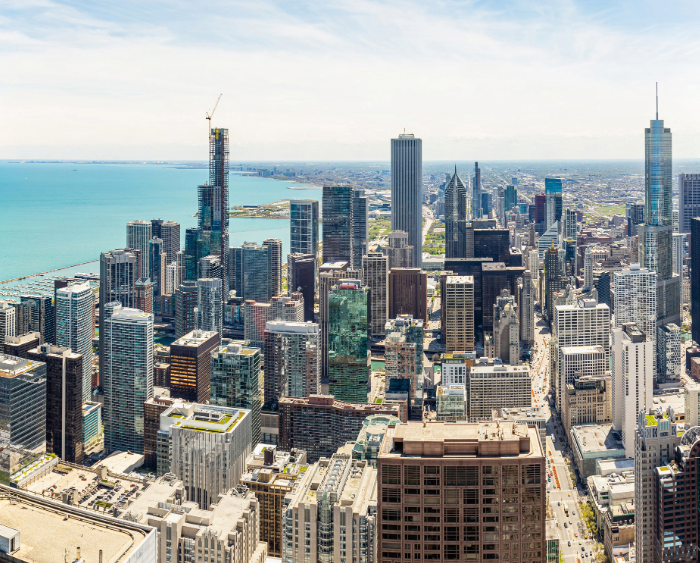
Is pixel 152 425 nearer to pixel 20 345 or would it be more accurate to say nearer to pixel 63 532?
pixel 20 345

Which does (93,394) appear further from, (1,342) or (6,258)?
(6,258)

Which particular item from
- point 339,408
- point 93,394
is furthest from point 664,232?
point 93,394

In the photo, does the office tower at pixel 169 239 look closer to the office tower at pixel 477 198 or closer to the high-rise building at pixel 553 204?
the high-rise building at pixel 553 204

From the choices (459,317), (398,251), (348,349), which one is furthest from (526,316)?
(348,349)

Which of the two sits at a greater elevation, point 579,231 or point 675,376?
point 579,231

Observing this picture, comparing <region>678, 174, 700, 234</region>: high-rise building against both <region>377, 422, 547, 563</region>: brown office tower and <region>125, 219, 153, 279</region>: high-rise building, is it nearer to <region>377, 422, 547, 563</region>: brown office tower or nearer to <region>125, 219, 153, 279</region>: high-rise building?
<region>125, 219, 153, 279</region>: high-rise building

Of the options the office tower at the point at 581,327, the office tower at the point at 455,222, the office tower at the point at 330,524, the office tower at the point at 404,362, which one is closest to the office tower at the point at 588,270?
the office tower at the point at 455,222
